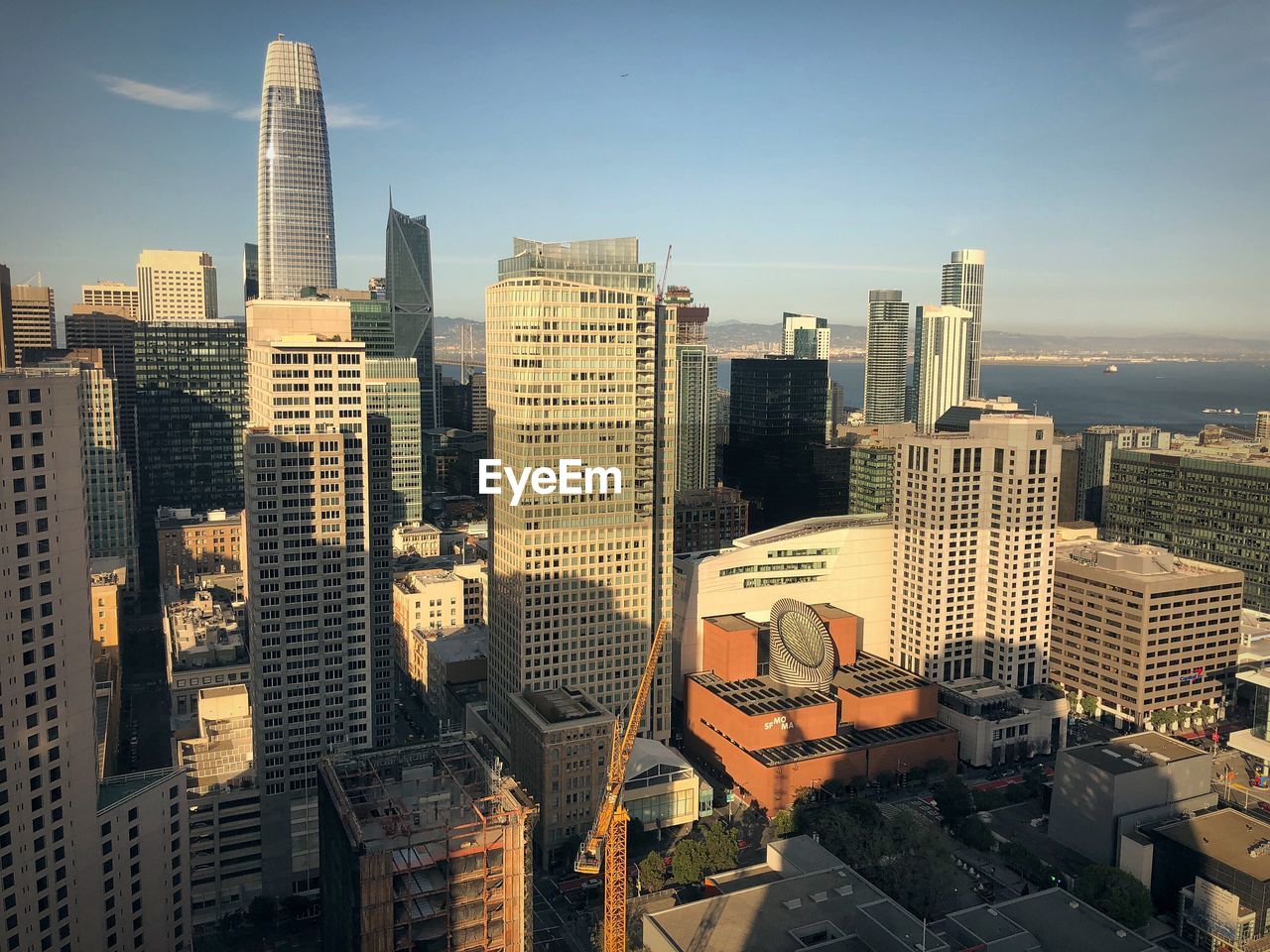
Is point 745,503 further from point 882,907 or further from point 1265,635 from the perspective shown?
point 882,907

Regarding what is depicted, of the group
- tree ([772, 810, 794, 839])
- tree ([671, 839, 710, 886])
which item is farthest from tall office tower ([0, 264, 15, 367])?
tree ([772, 810, 794, 839])

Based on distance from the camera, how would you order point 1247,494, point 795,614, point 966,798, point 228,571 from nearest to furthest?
point 966,798 < point 795,614 < point 1247,494 < point 228,571

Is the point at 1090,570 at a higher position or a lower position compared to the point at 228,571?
higher

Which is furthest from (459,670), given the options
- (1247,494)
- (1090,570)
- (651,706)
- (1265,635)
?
(1247,494)

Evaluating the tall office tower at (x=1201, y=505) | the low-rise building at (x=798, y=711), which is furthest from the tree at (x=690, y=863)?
the tall office tower at (x=1201, y=505)

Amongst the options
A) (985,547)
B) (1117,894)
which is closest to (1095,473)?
(985,547)

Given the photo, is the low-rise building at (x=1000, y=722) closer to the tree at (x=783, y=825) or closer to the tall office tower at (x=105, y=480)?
the tree at (x=783, y=825)

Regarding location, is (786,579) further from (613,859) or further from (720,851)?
(613,859)
